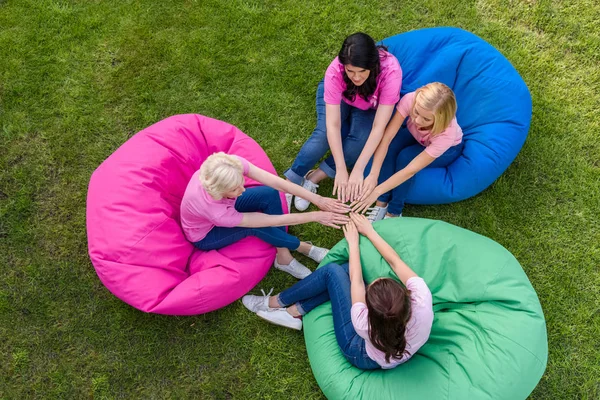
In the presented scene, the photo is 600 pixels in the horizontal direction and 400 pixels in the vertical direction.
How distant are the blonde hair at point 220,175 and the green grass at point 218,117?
1096 mm

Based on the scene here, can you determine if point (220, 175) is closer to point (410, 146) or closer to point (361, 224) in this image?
point (361, 224)

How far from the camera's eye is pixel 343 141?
344cm

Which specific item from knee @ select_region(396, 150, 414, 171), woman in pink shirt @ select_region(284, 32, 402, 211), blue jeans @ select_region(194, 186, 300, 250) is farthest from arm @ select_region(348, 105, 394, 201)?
blue jeans @ select_region(194, 186, 300, 250)

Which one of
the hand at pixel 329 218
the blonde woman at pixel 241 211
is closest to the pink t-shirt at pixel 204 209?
the blonde woman at pixel 241 211

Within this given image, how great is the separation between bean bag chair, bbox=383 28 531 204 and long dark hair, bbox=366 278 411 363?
4.07 ft

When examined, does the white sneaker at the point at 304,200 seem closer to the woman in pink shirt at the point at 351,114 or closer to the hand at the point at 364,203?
the woman in pink shirt at the point at 351,114

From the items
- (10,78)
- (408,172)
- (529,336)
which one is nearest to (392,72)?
(408,172)

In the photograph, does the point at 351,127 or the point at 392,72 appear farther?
the point at 351,127

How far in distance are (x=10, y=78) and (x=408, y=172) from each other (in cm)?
333

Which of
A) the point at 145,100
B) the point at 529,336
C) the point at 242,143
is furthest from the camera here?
the point at 145,100

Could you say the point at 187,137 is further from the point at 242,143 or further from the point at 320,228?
the point at 320,228

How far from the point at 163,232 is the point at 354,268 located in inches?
47.0

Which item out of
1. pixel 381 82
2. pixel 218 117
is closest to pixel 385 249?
pixel 381 82

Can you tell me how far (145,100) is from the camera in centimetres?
386
